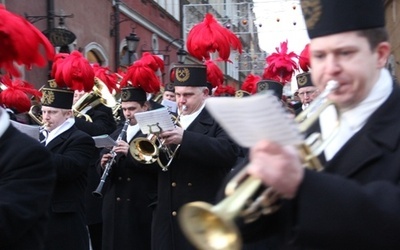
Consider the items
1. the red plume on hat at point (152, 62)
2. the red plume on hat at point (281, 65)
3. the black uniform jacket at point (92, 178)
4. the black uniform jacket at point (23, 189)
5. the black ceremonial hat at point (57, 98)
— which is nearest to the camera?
the black uniform jacket at point (23, 189)

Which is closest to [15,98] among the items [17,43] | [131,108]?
[131,108]

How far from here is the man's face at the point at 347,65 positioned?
7.80ft

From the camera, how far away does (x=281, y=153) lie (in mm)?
2086

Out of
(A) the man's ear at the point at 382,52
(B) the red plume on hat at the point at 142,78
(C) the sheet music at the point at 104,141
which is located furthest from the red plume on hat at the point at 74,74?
(A) the man's ear at the point at 382,52

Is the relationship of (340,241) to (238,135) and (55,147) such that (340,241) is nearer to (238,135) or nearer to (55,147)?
(238,135)

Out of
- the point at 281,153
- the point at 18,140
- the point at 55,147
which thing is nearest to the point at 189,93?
→ the point at 55,147

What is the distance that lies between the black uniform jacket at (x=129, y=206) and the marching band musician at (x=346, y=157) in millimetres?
4603

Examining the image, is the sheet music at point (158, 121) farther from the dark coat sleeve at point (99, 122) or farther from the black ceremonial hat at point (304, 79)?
the black ceremonial hat at point (304, 79)

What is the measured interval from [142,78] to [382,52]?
231 inches

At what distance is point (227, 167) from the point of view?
610 centimetres

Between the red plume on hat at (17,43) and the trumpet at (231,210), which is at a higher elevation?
the red plume on hat at (17,43)

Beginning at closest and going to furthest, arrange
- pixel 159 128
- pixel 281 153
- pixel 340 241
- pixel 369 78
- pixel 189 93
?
pixel 281 153 < pixel 340 241 < pixel 369 78 < pixel 159 128 < pixel 189 93

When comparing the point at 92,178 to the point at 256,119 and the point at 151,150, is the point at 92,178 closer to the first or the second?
the point at 151,150

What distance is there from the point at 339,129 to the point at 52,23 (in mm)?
14415
